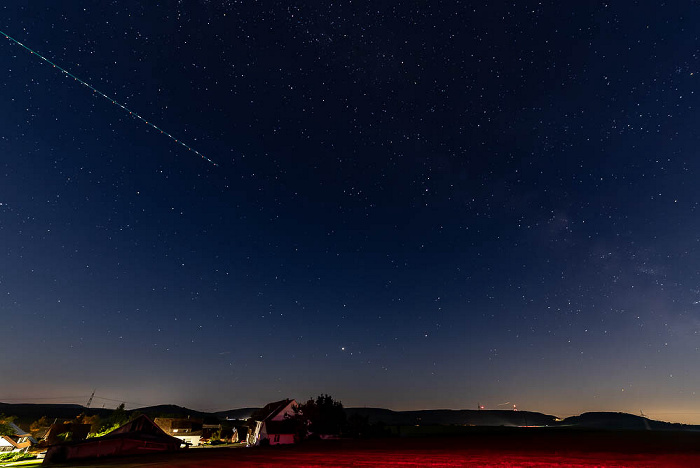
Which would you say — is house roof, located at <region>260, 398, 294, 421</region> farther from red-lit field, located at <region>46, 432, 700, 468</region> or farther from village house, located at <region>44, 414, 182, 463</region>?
red-lit field, located at <region>46, 432, 700, 468</region>

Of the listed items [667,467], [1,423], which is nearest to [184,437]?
[1,423]

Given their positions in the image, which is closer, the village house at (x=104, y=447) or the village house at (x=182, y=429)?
the village house at (x=104, y=447)

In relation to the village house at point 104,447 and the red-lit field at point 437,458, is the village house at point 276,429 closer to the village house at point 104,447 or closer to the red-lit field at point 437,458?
the village house at point 104,447

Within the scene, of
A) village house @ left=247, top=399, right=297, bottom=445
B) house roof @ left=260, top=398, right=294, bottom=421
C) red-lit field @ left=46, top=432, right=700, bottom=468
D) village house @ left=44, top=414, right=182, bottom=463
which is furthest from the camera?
house roof @ left=260, top=398, right=294, bottom=421

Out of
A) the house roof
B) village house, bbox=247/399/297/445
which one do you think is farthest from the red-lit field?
the house roof

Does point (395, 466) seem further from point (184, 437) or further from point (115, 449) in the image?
point (184, 437)

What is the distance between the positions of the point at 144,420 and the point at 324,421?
23850 mm

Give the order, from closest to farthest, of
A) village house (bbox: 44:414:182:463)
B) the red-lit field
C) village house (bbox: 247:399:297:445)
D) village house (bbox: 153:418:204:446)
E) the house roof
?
the red-lit field < village house (bbox: 44:414:182:463) < village house (bbox: 247:399:297:445) < the house roof < village house (bbox: 153:418:204:446)

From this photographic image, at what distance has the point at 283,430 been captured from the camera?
188 ft

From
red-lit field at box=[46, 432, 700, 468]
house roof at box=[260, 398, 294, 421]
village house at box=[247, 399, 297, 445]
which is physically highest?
house roof at box=[260, 398, 294, 421]

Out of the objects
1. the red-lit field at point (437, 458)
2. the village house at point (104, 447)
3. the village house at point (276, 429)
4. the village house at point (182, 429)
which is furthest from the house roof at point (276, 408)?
the red-lit field at point (437, 458)

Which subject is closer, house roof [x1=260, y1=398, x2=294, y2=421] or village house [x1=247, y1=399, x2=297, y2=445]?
village house [x1=247, y1=399, x2=297, y2=445]

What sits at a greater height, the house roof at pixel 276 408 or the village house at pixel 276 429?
the house roof at pixel 276 408

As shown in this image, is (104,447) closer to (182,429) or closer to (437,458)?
(437,458)
